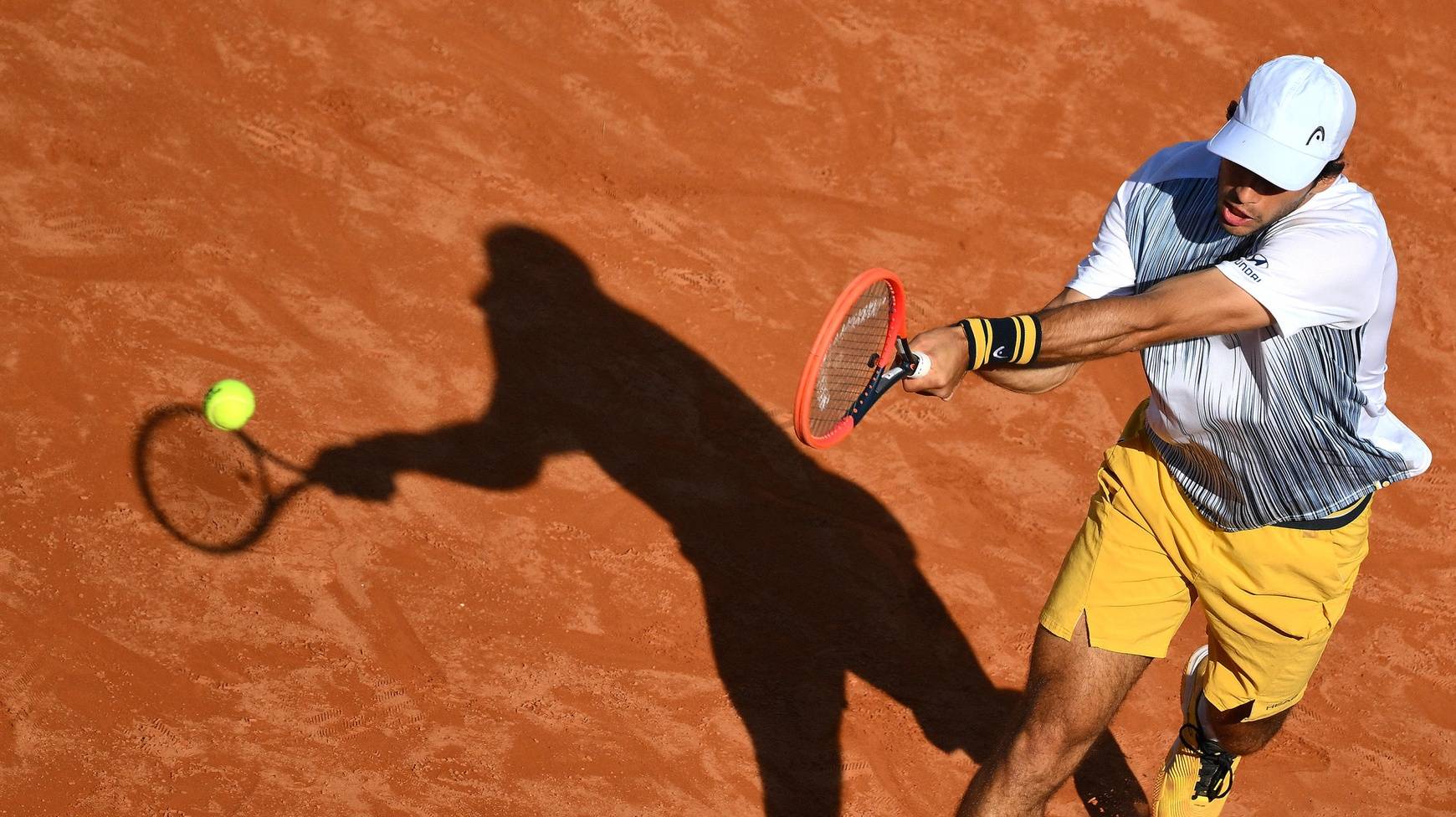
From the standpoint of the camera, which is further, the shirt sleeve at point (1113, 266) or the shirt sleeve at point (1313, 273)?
the shirt sleeve at point (1113, 266)

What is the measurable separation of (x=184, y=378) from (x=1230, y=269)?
4182mm

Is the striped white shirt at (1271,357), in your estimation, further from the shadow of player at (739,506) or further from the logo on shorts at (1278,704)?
the shadow of player at (739,506)

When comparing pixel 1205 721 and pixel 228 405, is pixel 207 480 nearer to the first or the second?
pixel 228 405

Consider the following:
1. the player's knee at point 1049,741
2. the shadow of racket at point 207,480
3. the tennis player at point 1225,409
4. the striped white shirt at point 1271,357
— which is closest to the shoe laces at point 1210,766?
the tennis player at point 1225,409

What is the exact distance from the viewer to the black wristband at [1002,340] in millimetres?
3486

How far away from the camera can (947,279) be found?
6.76 m

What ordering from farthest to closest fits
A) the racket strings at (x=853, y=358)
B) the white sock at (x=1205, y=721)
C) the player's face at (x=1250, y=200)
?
the white sock at (x=1205, y=721) → the racket strings at (x=853, y=358) → the player's face at (x=1250, y=200)

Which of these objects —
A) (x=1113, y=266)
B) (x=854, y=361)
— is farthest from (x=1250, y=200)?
(x=854, y=361)

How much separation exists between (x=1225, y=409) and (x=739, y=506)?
2.37 metres

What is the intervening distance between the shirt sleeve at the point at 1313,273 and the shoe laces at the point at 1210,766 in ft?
5.50

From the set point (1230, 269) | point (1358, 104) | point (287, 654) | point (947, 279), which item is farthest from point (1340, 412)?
point (1358, 104)

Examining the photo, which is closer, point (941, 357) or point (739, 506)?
point (941, 357)

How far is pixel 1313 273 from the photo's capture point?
3.41 metres

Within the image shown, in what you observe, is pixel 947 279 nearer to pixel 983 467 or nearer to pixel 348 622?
pixel 983 467
